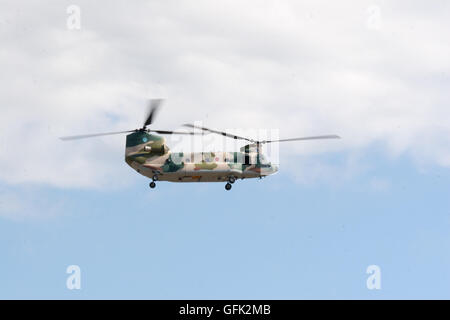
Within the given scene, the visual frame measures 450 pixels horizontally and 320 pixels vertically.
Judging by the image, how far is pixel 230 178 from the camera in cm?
12850

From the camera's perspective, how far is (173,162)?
12450 centimetres

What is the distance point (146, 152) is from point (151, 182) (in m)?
4.19

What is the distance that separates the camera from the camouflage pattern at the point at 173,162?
4875 inches

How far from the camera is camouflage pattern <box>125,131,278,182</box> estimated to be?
123812 millimetres
